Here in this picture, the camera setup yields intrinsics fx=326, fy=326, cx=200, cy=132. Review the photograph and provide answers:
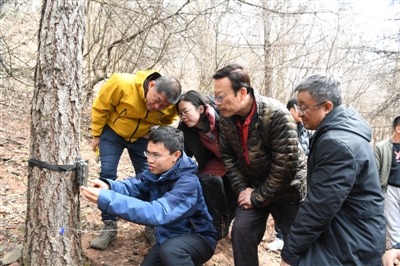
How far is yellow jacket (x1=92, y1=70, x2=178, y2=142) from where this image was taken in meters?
3.14

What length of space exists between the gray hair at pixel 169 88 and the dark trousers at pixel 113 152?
77 cm

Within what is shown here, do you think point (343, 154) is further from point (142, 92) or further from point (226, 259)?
point (226, 259)

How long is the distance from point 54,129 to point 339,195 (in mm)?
1980

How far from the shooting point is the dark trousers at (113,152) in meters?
3.30

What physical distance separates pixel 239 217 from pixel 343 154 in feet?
4.06

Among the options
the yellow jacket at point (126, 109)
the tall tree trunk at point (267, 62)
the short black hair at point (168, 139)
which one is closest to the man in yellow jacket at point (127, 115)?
the yellow jacket at point (126, 109)

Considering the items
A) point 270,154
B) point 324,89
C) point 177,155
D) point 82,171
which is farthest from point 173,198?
point 324,89

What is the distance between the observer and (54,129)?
2.41 metres

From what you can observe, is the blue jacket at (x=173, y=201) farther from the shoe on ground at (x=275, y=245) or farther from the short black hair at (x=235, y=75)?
the shoe on ground at (x=275, y=245)

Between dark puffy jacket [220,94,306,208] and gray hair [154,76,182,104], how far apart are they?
0.51 metres

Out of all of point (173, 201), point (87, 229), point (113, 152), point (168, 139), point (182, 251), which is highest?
point (168, 139)

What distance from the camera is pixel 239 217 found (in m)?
2.77

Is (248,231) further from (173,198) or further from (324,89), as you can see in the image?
(324,89)

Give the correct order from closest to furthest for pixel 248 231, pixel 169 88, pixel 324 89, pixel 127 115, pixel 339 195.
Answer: pixel 339 195 < pixel 324 89 < pixel 248 231 < pixel 169 88 < pixel 127 115
